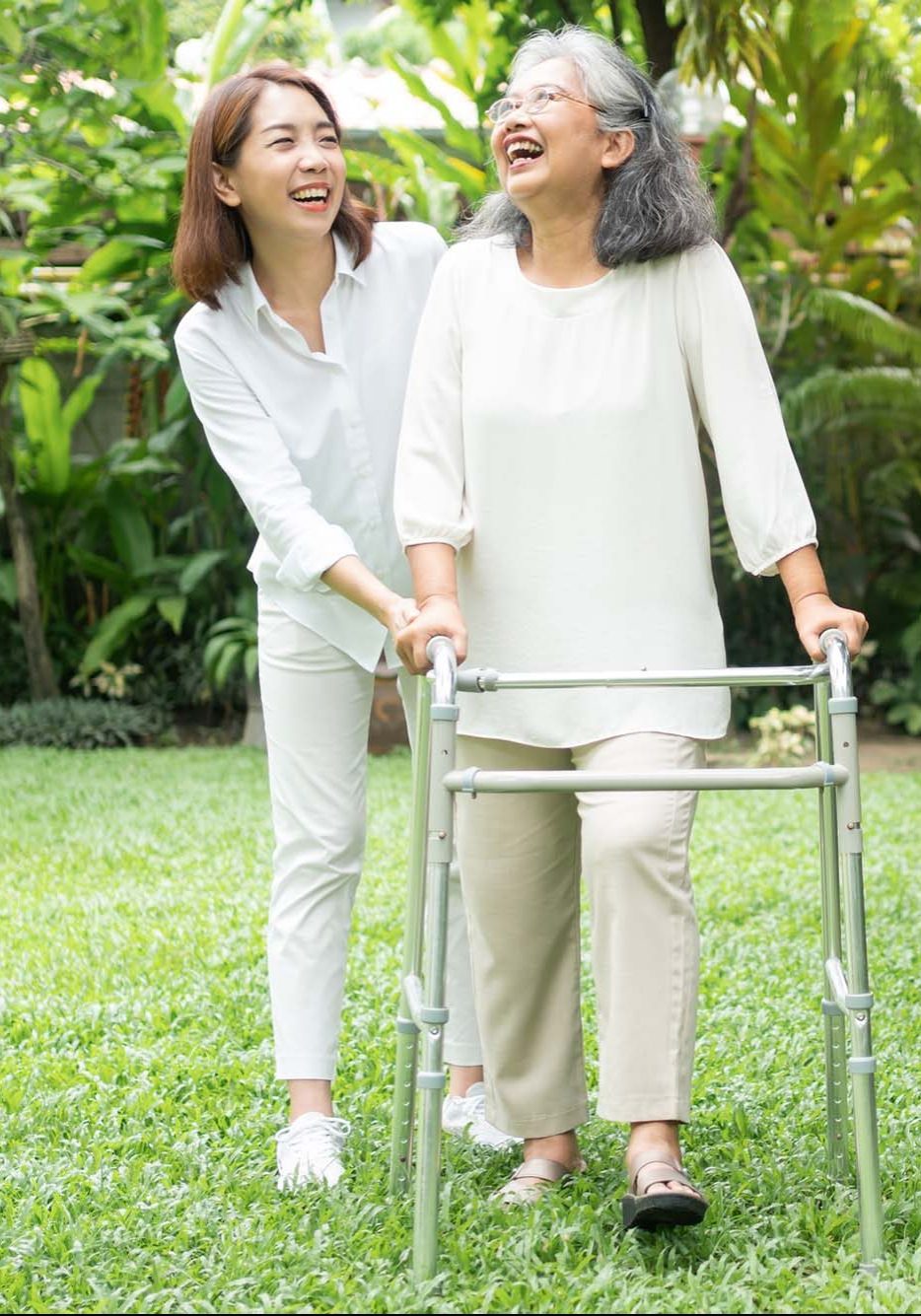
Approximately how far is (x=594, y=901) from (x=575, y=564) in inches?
19.2

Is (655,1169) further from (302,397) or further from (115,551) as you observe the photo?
(115,551)

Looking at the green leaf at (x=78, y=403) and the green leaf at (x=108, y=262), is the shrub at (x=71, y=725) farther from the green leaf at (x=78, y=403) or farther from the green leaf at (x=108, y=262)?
the green leaf at (x=108, y=262)

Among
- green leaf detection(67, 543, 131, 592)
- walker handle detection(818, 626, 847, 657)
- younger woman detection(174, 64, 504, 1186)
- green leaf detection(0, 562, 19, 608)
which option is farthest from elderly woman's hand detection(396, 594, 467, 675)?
green leaf detection(67, 543, 131, 592)

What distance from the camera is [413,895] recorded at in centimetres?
248

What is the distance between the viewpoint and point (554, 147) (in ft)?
7.91

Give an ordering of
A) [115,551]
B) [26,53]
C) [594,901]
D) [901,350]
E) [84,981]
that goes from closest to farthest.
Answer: [594,901] < [84,981] < [26,53] < [901,350] < [115,551]

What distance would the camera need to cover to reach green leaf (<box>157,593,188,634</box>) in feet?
28.4

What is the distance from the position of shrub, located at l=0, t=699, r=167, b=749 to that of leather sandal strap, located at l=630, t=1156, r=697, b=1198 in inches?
254

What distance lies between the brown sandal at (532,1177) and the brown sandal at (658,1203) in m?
0.26

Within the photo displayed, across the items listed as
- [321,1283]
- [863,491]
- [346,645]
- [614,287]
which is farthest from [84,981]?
[863,491]

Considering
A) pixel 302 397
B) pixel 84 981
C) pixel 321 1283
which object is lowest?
pixel 84 981

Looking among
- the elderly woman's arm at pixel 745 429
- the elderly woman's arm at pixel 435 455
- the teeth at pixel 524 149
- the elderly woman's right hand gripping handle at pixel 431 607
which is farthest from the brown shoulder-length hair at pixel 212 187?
the elderly woman's arm at pixel 745 429

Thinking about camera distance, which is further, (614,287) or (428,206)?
(428,206)

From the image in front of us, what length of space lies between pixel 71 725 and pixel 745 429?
6.44 meters
